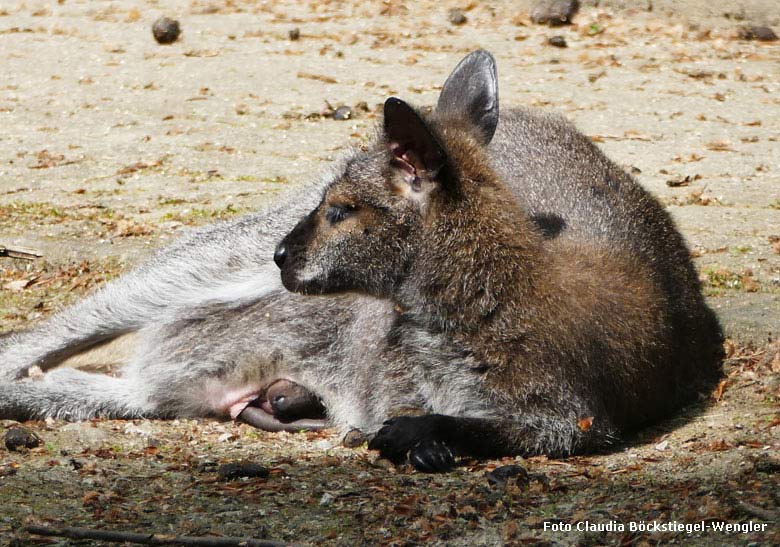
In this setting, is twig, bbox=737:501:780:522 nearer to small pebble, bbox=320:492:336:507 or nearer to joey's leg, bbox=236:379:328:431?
small pebble, bbox=320:492:336:507

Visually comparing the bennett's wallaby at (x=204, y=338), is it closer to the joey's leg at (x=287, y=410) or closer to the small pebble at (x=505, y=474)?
the joey's leg at (x=287, y=410)

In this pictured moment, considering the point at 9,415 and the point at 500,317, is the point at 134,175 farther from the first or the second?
the point at 500,317

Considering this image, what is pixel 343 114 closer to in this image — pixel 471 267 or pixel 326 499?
pixel 471 267

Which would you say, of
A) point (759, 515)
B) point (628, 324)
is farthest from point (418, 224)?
point (759, 515)

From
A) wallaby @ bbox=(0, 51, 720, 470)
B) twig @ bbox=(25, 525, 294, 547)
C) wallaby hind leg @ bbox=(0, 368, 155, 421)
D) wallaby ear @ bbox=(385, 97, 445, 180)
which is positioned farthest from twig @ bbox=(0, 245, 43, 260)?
twig @ bbox=(25, 525, 294, 547)

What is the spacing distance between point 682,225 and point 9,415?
344cm

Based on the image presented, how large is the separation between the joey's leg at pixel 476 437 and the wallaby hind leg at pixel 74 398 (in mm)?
1312

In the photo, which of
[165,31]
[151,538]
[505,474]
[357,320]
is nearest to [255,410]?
[357,320]

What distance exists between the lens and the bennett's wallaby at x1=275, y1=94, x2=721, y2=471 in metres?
3.65

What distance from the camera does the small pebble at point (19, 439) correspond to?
3.81 metres

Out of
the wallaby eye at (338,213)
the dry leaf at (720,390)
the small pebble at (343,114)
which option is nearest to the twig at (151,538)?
the wallaby eye at (338,213)

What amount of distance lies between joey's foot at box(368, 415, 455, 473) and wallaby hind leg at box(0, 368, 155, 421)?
1311 millimetres

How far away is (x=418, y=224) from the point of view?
3703 millimetres

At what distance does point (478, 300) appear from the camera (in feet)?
12.0
